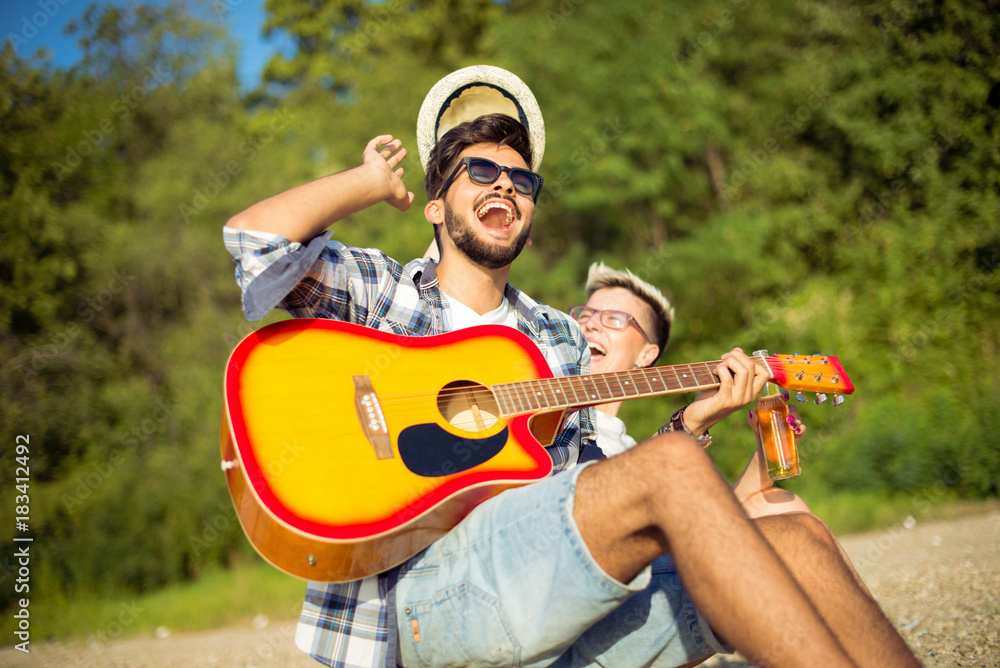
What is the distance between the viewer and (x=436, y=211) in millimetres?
2873

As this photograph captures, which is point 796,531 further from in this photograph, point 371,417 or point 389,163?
point 389,163

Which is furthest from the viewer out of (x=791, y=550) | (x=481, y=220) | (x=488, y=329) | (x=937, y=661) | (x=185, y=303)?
(x=185, y=303)

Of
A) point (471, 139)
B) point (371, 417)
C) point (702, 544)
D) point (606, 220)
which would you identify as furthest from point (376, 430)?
point (606, 220)

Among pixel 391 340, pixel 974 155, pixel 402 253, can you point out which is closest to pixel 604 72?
pixel 402 253

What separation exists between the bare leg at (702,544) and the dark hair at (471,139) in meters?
1.64

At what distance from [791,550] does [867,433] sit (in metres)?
7.14

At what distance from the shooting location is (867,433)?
8.02 m

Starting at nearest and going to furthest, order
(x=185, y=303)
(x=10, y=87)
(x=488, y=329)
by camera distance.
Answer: (x=488, y=329) → (x=10, y=87) → (x=185, y=303)

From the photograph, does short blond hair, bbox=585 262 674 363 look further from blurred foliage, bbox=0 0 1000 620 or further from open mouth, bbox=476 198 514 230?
blurred foliage, bbox=0 0 1000 620

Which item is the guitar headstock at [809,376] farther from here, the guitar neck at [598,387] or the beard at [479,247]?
the beard at [479,247]

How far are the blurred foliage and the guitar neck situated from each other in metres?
6.29

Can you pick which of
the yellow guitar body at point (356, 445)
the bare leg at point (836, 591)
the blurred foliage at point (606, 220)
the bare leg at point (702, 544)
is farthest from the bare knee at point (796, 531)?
the blurred foliage at point (606, 220)

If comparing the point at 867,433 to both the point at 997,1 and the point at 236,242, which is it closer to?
the point at 997,1

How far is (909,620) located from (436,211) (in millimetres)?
3366
